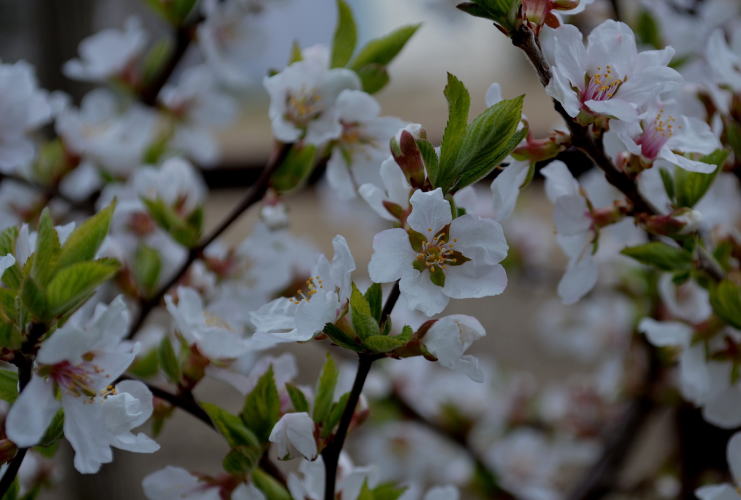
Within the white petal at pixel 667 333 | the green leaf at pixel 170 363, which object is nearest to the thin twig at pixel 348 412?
the green leaf at pixel 170 363

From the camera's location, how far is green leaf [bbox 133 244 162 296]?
2.16ft

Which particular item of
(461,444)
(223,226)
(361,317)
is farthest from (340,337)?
(461,444)

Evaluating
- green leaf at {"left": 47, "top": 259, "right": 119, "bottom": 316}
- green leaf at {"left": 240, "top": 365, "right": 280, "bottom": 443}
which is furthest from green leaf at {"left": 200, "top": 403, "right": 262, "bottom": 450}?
green leaf at {"left": 47, "top": 259, "right": 119, "bottom": 316}

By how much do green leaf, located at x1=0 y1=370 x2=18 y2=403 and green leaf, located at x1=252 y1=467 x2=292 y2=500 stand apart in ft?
0.45

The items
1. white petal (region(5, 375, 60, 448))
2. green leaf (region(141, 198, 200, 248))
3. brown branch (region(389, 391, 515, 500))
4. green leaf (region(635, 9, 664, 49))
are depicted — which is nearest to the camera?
white petal (region(5, 375, 60, 448))

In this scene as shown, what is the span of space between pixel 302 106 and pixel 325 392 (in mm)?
192

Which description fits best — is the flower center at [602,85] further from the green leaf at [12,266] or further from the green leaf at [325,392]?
the green leaf at [12,266]

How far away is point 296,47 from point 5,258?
0.25 metres

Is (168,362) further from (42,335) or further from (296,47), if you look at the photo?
(296,47)

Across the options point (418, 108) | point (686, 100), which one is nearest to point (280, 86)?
point (686, 100)

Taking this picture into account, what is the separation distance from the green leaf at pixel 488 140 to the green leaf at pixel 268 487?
0.66 feet

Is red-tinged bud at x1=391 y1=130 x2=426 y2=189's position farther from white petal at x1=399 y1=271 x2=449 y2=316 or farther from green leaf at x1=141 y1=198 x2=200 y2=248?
green leaf at x1=141 y1=198 x2=200 y2=248

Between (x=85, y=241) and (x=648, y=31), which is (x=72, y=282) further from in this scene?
(x=648, y=31)

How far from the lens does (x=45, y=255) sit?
1.23ft
